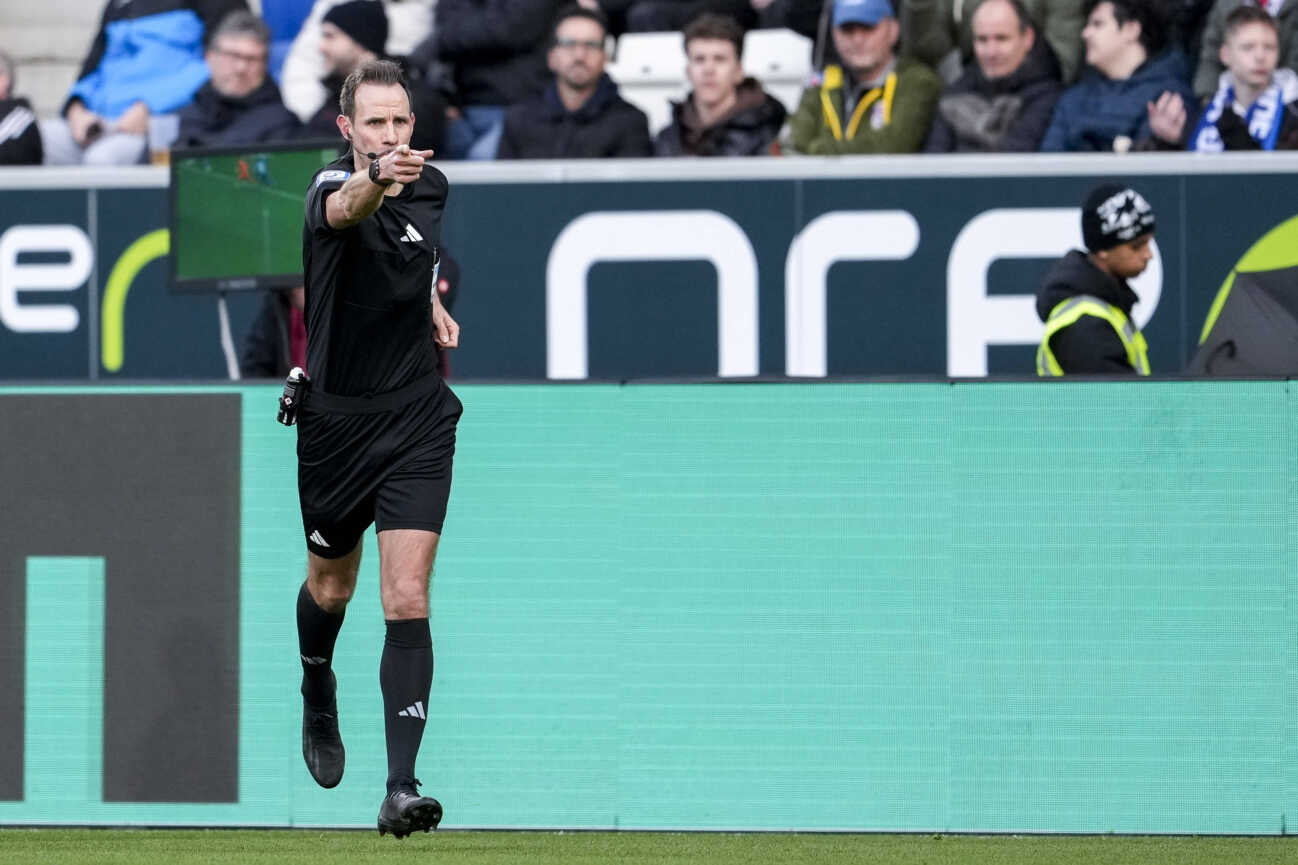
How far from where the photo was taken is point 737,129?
37.0 ft

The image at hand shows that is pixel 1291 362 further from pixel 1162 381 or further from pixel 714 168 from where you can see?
pixel 714 168

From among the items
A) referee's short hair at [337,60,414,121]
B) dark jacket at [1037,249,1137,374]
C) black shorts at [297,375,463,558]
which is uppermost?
referee's short hair at [337,60,414,121]

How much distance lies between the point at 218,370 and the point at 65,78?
2.66 meters

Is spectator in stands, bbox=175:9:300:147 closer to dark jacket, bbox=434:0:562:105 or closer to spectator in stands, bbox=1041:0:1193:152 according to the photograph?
dark jacket, bbox=434:0:562:105

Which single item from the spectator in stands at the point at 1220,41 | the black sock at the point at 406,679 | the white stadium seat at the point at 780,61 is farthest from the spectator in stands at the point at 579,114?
the black sock at the point at 406,679

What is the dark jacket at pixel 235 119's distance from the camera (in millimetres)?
11711

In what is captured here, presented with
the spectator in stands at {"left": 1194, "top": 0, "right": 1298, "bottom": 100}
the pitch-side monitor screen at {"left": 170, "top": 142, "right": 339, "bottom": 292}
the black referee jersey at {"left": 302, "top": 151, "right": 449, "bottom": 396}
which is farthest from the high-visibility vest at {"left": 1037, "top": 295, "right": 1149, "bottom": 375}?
the spectator in stands at {"left": 1194, "top": 0, "right": 1298, "bottom": 100}

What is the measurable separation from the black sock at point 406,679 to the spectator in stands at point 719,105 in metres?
5.61

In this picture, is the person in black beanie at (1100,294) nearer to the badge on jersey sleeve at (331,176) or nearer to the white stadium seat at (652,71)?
the badge on jersey sleeve at (331,176)

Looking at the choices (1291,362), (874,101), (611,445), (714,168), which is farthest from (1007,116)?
(611,445)

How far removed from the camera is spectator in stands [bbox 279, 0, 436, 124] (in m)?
12.0

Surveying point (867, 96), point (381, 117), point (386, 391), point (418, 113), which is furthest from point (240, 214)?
point (381, 117)

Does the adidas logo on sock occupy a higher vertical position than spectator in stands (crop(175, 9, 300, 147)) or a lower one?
lower

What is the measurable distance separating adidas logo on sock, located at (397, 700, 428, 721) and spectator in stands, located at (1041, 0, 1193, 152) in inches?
228
